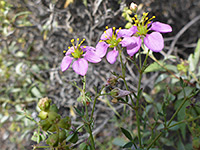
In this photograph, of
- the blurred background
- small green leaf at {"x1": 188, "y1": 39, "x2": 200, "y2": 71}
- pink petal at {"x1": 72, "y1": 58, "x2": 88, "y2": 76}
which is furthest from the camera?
the blurred background

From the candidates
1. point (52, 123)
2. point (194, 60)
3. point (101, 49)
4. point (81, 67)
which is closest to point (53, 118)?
point (52, 123)

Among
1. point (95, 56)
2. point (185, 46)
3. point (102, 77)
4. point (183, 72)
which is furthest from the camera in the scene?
point (185, 46)

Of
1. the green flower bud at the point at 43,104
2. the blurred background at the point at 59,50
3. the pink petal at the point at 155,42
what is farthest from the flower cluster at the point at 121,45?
the blurred background at the point at 59,50

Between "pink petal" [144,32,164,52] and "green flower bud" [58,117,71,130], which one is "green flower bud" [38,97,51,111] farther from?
"pink petal" [144,32,164,52]

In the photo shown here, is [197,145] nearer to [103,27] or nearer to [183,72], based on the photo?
[183,72]

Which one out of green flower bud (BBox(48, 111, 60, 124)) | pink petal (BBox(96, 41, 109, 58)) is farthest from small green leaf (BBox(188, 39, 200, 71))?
green flower bud (BBox(48, 111, 60, 124))

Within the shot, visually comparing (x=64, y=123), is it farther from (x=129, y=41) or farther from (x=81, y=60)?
(x=129, y=41)

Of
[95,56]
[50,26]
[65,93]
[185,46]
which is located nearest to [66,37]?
[50,26]

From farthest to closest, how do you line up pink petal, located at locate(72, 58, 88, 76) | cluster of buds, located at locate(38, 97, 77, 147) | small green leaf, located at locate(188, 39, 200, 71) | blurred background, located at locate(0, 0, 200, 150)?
blurred background, located at locate(0, 0, 200, 150) < small green leaf, located at locate(188, 39, 200, 71) < pink petal, located at locate(72, 58, 88, 76) < cluster of buds, located at locate(38, 97, 77, 147)
